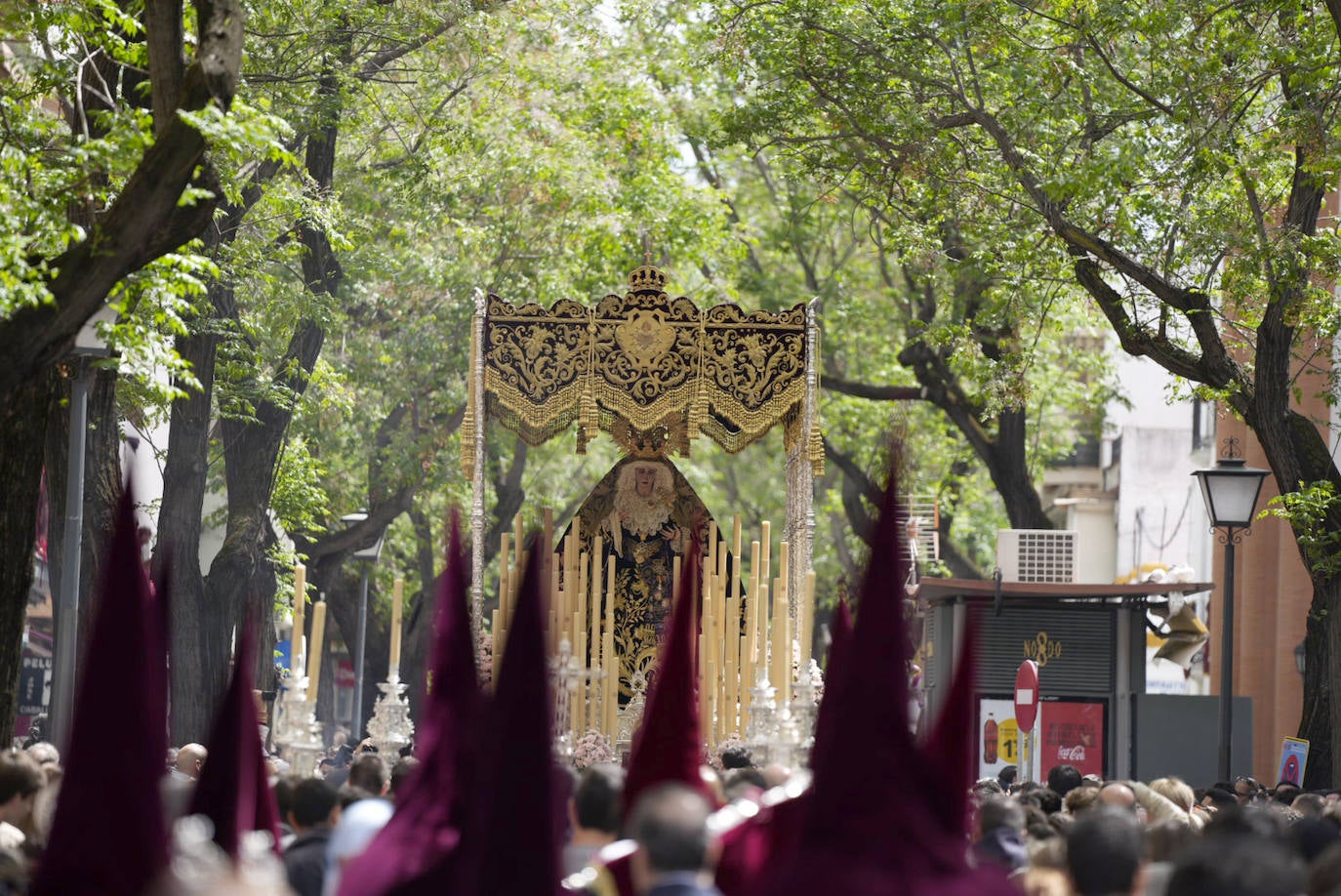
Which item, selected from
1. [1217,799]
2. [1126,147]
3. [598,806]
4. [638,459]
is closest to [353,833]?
[598,806]

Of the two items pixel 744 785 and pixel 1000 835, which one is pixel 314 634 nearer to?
pixel 744 785

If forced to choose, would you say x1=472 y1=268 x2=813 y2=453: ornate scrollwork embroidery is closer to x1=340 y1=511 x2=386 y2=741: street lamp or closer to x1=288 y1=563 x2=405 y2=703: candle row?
x1=288 y1=563 x2=405 y2=703: candle row

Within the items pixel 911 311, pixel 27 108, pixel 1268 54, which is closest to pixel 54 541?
pixel 27 108

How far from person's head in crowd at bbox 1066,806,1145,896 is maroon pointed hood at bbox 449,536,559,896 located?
1.60m

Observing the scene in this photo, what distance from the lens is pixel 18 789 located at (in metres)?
7.79

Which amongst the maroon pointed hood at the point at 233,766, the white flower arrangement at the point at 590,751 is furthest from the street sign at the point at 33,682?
the maroon pointed hood at the point at 233,766

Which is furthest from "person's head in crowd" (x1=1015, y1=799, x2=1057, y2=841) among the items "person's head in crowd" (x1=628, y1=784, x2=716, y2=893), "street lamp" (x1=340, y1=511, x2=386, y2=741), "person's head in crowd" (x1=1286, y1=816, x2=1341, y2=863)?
"street lamp" (x1=340, y1=511, x2=386, y2=741)

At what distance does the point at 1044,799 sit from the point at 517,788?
15.7ft

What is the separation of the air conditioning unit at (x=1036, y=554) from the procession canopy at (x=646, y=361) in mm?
9007

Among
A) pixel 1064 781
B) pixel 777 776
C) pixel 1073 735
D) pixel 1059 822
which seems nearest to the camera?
pixel 1059 822

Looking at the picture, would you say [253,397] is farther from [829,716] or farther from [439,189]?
[829,716]

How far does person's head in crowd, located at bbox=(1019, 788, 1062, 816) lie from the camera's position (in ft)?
30.7

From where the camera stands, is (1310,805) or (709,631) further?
(709,631)

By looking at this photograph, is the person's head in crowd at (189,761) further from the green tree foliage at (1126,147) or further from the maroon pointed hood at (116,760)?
the green tree foliage at (1126,147)
